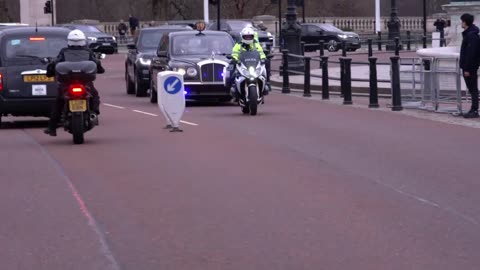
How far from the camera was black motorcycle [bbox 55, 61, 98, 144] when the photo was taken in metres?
15.7

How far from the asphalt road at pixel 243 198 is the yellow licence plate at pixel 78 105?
552 millimetres

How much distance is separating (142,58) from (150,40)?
6.04 ft

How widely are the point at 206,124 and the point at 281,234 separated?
1027cm

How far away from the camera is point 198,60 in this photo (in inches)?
957

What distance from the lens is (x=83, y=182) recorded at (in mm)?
12211

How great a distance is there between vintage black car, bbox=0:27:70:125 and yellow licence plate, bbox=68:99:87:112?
122 inches

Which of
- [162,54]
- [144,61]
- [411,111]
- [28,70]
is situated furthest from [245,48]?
[144,61]

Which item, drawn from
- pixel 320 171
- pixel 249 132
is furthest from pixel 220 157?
pixel 249 132

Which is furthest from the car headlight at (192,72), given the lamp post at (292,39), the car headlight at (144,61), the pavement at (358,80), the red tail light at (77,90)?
the lamp post at (292,39)

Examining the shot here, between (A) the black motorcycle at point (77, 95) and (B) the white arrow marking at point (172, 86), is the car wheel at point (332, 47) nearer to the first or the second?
(B) the white arrow marking at point (172, 86)

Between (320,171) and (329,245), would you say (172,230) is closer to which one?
(329,245)

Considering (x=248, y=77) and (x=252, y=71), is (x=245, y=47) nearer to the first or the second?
(x=252, y=71)

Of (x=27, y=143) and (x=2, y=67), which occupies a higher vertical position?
(x=2, y=67)

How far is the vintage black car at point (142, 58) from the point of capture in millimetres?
27969
